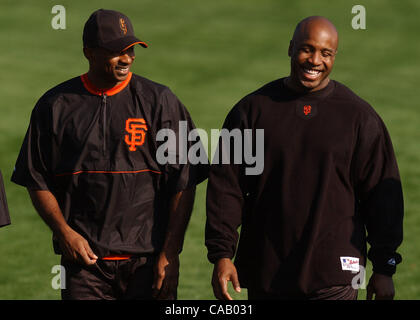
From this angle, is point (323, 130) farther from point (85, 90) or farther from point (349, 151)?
point (85, 90)

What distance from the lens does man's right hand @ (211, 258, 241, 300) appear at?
17.5 ft

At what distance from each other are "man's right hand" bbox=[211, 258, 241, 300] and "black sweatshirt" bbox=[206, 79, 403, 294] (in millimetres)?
75

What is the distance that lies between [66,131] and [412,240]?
6.89 meters

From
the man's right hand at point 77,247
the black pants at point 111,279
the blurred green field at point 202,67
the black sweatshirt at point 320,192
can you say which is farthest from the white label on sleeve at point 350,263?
the blurred green field at point 202,67

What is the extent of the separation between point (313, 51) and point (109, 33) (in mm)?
1291

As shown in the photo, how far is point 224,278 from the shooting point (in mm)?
5332

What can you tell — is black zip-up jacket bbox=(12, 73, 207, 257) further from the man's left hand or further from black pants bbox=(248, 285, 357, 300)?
the man's left hand

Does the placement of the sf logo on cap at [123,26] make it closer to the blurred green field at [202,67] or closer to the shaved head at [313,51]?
the shaved head at [313,51]

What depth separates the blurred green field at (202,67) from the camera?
11.0 m

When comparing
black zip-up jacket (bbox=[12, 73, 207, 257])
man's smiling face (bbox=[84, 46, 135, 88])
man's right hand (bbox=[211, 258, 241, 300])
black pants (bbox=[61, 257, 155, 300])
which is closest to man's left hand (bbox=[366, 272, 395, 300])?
man's right hand (bbox=[211, 258, 241, 300])

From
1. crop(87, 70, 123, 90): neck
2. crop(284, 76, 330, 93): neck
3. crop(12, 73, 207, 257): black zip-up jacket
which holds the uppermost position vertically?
crop(87, 70, 123, 90): neck

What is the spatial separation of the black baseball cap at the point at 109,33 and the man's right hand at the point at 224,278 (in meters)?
1.44

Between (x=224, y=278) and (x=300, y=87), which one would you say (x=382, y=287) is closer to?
(x=224, y=278)

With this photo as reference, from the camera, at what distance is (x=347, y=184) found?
17.7ft
